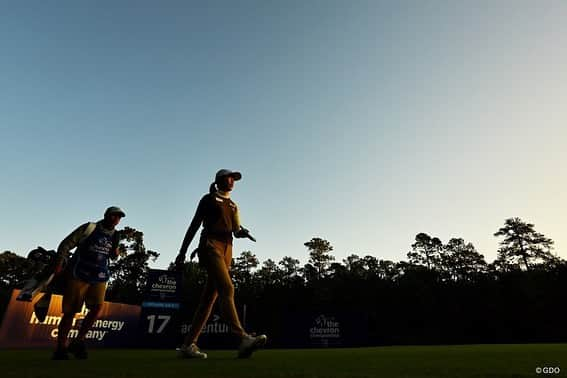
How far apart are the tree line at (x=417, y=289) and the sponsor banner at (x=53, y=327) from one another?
15085 millimetres

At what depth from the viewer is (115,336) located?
1625 centimetres

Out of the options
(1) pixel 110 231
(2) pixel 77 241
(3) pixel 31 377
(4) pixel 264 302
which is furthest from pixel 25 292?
(4) pixel 264 302

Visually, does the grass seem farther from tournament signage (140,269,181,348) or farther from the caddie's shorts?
tournament signage (140,269,181,348)

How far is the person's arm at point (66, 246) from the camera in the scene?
4594mm

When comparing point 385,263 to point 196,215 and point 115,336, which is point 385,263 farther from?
point 196,215

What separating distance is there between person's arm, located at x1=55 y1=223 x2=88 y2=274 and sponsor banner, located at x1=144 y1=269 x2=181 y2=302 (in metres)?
11.5

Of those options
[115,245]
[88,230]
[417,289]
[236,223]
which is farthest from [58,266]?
[417,289]

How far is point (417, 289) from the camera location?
4534 centimetres

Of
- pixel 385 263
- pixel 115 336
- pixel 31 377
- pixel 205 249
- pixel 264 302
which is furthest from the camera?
pixel 385 263

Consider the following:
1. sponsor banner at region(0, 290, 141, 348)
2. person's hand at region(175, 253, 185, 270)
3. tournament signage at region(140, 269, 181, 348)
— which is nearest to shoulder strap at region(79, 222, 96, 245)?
person's hand at region(175, 253, 185, 270)

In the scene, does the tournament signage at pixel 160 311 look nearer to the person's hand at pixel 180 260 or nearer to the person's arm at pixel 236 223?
the person's hand at pixel 180 260

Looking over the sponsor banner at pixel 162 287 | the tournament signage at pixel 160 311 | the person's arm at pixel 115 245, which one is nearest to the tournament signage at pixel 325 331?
the tournament signage at pixel 160 311

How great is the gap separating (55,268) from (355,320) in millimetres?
17208

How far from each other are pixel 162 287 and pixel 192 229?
12952 mm
